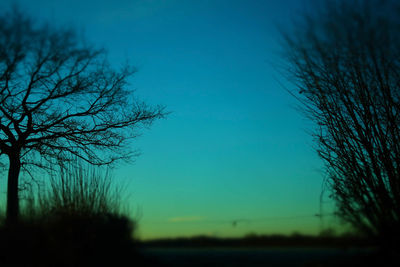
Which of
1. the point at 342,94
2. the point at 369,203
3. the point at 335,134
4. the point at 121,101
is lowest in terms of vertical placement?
the point at 369,203

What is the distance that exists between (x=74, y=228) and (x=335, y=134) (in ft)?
14.0

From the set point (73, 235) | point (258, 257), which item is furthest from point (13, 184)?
point (258, 257)

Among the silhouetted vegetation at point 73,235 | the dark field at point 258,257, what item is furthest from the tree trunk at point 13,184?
the dark field at point 258,257

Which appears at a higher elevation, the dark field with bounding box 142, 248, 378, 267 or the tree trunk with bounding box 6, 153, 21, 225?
the tree trunk with bounding box 6, 153, 21, 225

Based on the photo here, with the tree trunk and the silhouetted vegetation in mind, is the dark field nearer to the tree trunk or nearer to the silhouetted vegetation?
the silhouetted vegetation

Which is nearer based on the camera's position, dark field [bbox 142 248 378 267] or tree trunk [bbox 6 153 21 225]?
dark field [bbox 142 248 378 267]

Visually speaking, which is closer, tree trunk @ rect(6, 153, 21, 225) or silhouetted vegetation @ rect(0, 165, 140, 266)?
silhouetted vegetation @ rect(0, 165, 140, 266)

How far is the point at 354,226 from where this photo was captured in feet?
17.4

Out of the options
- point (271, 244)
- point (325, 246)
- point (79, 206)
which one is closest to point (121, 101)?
point (79, 206)

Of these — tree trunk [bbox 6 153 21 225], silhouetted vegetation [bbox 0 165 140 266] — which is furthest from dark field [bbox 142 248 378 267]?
tree trunk [bbox 6 153 21 225]

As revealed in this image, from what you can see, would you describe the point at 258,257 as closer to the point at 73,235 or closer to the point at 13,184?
the point at 73,235

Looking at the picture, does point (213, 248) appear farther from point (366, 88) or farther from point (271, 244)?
point (366, 88)

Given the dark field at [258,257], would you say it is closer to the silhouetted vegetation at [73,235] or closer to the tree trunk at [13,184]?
the silhouetted vegetation at [73,235]

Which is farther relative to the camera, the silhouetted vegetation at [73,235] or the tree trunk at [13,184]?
the tree trunk at [13,184]
